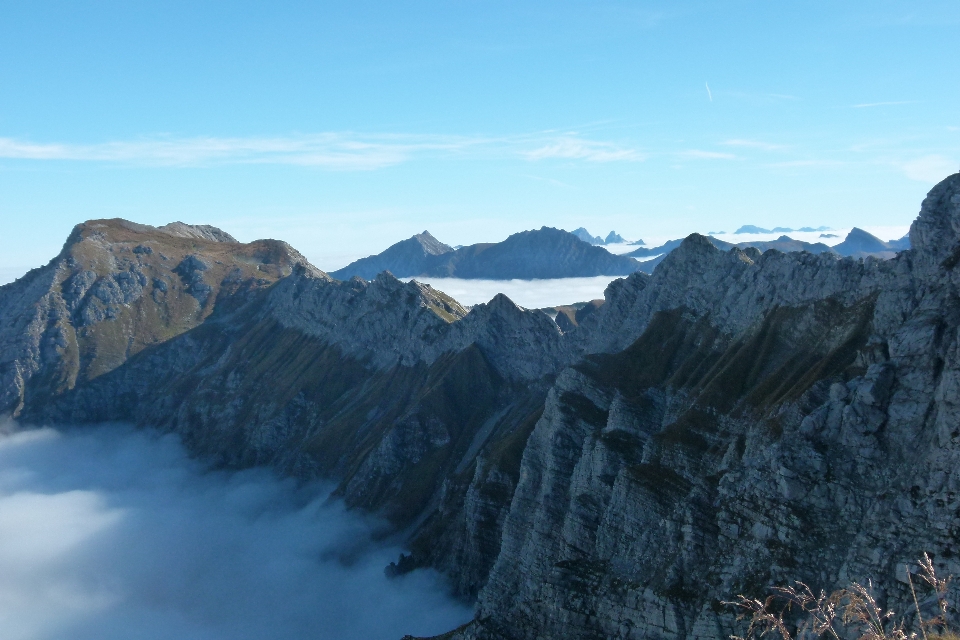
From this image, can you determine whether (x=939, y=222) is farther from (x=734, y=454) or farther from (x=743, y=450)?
(x=734, y=454)

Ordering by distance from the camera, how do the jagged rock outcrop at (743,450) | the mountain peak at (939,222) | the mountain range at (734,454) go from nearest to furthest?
the jagged rock outcrop at (743,450) → the mountain range at (734,454) → the mountain peak at (939,222)

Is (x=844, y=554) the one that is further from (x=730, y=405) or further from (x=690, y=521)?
(x=730, y=405)

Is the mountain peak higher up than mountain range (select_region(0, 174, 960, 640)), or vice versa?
the mountain peak

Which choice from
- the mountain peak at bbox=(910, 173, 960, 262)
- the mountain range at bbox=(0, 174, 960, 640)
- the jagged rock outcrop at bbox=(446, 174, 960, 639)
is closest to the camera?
the jagged rock outcrop at bbox=(446, 174, 960, 639)

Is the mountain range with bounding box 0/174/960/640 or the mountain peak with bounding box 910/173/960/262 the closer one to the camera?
the mountain range with bounding box 0/174/960/640

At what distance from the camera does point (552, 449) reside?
445 feet

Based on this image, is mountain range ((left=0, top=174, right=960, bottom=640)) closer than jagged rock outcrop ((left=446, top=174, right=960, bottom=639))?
No

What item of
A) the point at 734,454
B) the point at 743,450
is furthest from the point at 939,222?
the point at 734,454

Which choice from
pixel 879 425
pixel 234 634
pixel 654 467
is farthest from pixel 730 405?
pixel 234 634

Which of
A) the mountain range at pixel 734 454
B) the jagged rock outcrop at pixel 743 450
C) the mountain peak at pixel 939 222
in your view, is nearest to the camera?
the jagged rock outcrop at pixel 743 450

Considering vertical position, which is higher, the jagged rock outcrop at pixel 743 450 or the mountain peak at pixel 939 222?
the mountain peak at pixel 939 222

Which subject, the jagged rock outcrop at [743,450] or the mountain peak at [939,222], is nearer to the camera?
the jagged rock outcrop at [743,450]

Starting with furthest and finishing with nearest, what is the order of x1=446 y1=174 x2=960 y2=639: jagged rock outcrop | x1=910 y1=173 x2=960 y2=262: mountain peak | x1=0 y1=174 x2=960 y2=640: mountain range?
x1=910 y1=173 x2=960 y2=262: mountain peak, x1=0 y1=174 x2=960 y2=640: mountain range, x1=446 y1=174 x2=960 y2=639: jagged rock outcrop

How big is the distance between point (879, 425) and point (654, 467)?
3593cm
